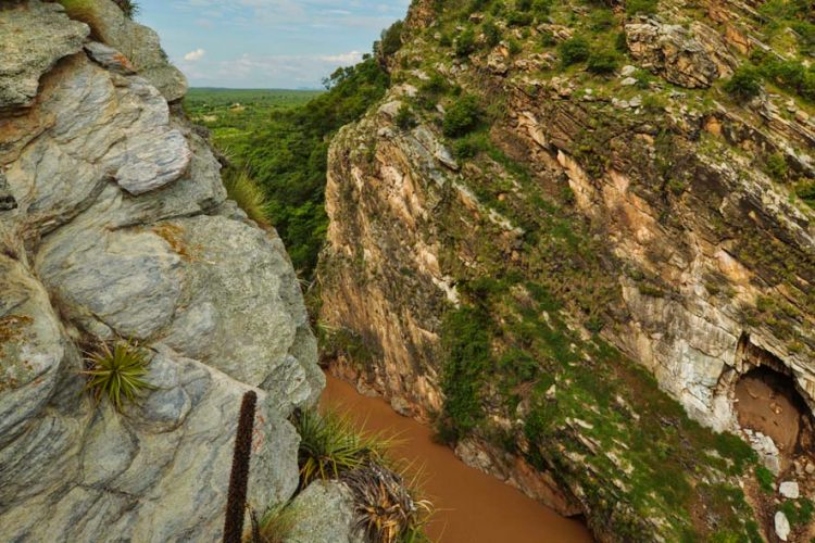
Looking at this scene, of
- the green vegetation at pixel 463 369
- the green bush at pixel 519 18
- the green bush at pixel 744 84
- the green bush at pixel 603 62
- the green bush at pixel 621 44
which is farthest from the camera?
the green bush at pixel 519 18

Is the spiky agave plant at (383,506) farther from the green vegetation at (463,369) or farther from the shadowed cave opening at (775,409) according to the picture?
the shadowed cave opening at (775,409)

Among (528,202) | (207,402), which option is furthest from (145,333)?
(528,202)

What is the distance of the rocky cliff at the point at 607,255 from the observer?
15227 millimetres

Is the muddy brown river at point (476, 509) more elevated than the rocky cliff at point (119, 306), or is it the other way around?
the rocky cliff at point (119, 306)

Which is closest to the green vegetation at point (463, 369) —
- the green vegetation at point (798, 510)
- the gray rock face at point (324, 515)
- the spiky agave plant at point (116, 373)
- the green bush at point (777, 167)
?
the green vegetation at point (798, 510)

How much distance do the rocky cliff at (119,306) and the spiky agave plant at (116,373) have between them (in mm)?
113

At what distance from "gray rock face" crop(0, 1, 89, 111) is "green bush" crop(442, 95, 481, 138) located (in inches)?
719

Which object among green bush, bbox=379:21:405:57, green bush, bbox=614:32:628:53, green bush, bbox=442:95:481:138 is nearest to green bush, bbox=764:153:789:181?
green bush, bbox=614:32:628:53

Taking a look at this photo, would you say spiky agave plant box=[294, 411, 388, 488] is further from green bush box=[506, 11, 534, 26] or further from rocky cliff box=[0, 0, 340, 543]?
green bush box=[506, 11, 534, 26]

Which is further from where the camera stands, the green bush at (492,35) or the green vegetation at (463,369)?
the green bush at (492,35)

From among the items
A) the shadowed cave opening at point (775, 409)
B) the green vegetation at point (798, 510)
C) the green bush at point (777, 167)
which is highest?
the green bush at point (777, 167)

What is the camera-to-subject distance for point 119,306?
205 inches

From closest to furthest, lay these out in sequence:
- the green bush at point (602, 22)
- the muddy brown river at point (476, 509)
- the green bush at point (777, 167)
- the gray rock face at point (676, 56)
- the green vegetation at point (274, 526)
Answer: the green vegetation at point (274, 526)
the green bush at point (777, 167)
the muddy brown river at point (476, 509)
the gray rock face at point (676, 56)
the green bush at point (602, 22)

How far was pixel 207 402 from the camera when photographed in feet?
17.7
